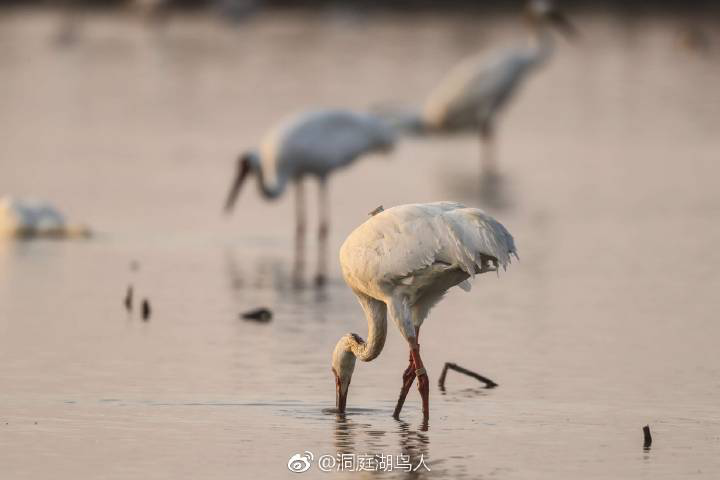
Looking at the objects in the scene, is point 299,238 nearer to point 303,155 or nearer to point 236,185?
point 303,155

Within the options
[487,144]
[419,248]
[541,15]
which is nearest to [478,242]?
[419,248]

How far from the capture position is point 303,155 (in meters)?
17.4

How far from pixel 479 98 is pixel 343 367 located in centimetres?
1518

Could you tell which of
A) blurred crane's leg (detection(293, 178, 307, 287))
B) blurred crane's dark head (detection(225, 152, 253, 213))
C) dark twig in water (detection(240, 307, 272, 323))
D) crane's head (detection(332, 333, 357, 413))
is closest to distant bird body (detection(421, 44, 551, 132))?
blurred crane's leg (detection(293, 178, 307, 287))

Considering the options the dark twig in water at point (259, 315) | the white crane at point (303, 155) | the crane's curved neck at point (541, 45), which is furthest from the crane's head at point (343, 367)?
the crane's curved neck at point (541, 45)

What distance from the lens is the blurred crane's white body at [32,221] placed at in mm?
16078

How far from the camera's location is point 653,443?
8.95m

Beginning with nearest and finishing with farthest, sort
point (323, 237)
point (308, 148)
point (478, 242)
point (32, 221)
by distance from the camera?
1. point (478, 242)
2. point (32, 221)
3. point (323, 237)
4. point (308, 148)

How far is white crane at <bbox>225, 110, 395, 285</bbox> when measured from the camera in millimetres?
17406

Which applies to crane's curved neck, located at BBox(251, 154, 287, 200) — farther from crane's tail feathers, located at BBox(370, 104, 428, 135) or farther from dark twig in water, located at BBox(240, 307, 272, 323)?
crane's tail feathers, located at BBox(370, 104, 428, 135)

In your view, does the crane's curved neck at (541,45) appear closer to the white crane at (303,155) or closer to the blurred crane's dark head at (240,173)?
the white crane at (303,155)

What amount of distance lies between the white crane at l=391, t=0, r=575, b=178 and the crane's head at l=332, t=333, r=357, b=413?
1408 centimetres

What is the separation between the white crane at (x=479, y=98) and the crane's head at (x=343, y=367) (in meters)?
14.1

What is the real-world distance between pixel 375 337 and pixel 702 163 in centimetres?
1448
